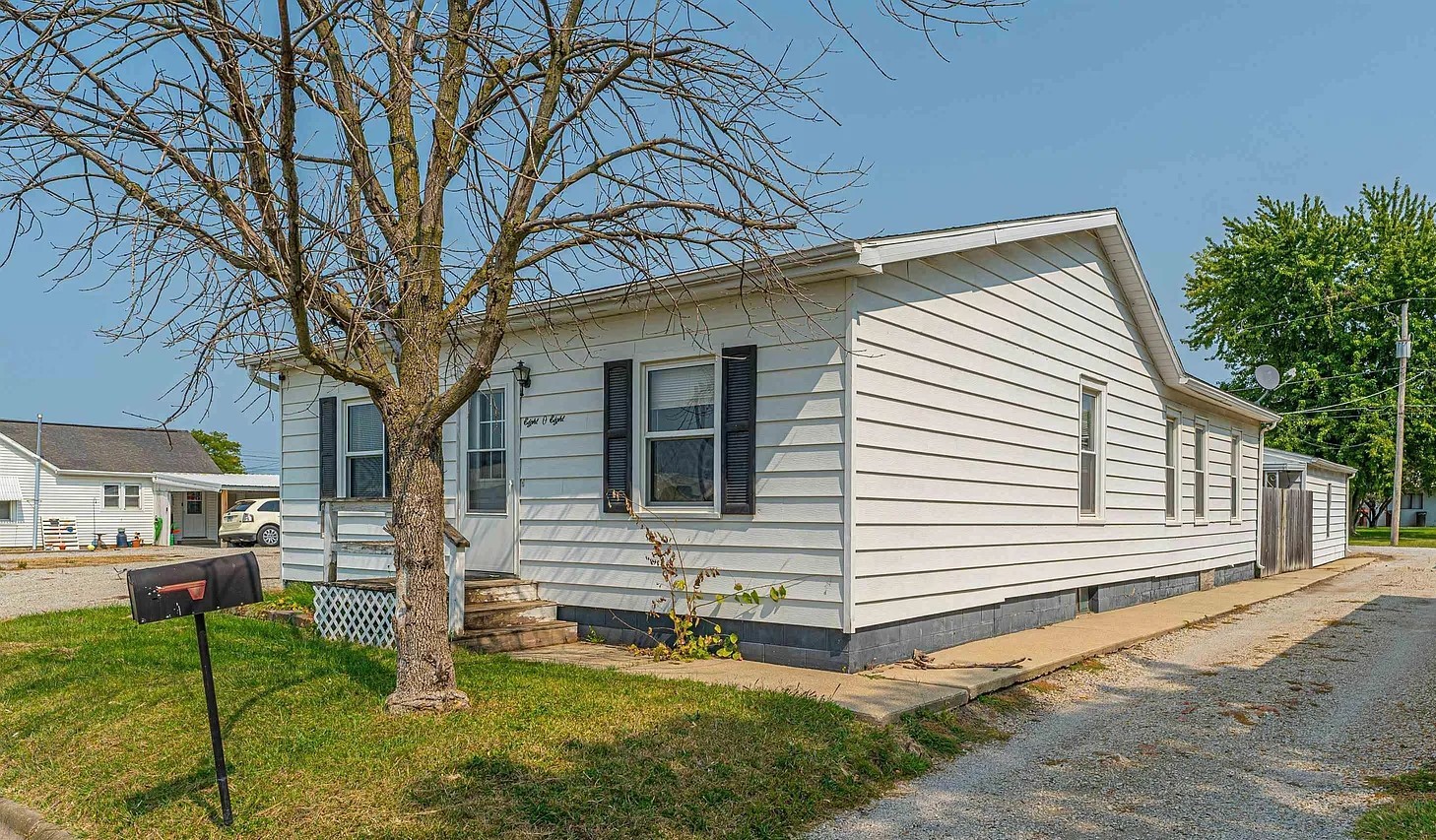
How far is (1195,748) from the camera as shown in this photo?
6.05 metres

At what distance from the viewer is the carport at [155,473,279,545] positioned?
34844mm

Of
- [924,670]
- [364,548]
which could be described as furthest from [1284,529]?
[364,548]

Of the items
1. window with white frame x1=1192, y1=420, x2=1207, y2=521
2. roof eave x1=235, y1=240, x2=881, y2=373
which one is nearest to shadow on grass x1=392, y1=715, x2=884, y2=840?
roof eave x1=235, y1=240, x2=881, y2=373

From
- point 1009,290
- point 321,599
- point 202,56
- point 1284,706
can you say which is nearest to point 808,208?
point 202,56

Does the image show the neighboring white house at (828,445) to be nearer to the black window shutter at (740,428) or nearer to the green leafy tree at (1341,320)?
the black window shutter at (740,428)

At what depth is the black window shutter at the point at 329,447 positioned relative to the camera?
38.0ft

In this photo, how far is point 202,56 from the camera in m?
4.91

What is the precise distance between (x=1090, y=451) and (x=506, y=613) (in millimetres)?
6925

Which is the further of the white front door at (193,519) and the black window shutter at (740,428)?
the white front door at (193,519)

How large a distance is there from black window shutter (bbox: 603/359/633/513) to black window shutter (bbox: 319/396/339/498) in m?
4.33

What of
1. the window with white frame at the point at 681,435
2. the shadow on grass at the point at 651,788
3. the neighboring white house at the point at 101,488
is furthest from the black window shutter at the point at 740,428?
the neighboring white house at the point at 101,488

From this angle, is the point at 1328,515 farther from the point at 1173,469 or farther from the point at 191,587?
the point at 191,587

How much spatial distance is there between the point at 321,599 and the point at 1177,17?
8.97 metres

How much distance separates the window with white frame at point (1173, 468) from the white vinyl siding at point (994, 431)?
72 cm
